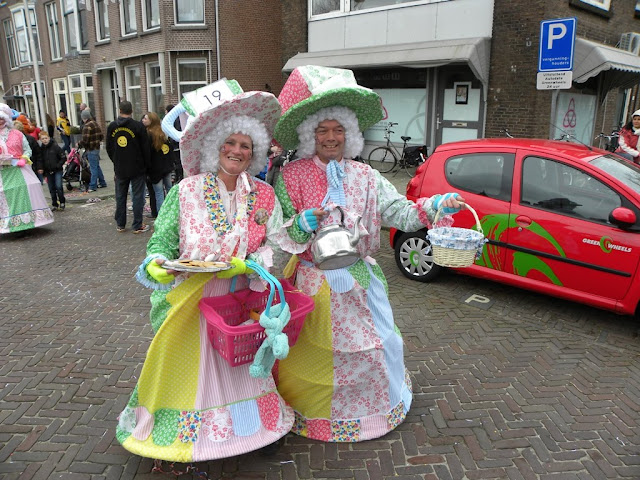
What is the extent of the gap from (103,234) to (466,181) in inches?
231

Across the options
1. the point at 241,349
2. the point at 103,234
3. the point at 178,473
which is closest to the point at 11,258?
the point at 103,234

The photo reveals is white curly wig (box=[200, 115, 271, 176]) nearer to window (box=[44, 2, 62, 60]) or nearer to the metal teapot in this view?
the metal teapot

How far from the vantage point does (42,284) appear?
5891 millimetres

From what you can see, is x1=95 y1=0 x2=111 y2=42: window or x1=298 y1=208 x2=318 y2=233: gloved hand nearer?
x1=298 y1=208 x2=318 y2=233: gloved hand

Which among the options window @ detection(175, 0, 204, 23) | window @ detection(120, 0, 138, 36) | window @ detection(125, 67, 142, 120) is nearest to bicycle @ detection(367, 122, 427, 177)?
window @ detection(175, 0, 204, 23)

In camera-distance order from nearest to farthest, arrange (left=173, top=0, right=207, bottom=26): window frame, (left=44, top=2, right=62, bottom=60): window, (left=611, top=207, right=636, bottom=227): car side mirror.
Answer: (left=611, top=207, right=636, bottom=227): car side mirror, (left=173, top=0, right=207, bottom=26): window frame, (left=44, top=2, right=62, bottom=60): window

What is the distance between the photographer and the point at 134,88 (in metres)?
21.6

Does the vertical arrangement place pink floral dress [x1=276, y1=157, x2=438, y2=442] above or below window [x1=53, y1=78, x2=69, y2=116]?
below

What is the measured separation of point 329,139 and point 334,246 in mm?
627

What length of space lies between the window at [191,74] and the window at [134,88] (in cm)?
295

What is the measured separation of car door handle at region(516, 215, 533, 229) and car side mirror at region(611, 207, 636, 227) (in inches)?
28.7

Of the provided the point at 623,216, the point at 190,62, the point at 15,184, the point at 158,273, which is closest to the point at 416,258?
the point at 623,216

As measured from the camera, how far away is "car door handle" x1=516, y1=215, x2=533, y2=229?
4.86 meters

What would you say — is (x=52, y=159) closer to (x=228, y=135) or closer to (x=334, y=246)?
(x=228, y=135)
